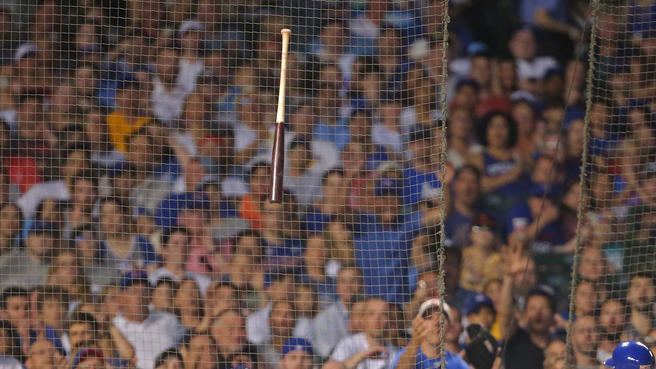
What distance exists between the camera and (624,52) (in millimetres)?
4691

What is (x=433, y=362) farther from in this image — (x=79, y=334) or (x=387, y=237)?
(x=79, y=334)

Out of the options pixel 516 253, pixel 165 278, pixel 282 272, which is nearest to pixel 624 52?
pixel 516 253

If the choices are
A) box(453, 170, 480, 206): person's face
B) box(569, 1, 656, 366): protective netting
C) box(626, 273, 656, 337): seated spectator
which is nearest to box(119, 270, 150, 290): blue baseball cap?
box(453, 170, 480, 206): person's face

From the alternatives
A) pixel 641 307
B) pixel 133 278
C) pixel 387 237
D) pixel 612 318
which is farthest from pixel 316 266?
pixel 641 307

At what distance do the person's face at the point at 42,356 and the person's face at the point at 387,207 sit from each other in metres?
1.66

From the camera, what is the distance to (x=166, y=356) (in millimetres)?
4230

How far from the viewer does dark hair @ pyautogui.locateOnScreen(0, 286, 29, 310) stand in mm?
4371

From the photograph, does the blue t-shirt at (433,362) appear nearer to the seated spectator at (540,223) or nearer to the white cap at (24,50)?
the seated spectator at (540,223)

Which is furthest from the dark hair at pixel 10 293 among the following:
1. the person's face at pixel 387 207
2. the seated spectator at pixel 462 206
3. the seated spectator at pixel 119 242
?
the seated spectator at pixel 462 206

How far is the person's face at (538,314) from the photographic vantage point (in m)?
4.29

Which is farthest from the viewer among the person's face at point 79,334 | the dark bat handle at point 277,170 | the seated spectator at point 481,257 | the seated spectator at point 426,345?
the seated spectator at point 481,257

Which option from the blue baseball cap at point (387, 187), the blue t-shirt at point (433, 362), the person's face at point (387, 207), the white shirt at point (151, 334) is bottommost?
the blue t-shirt at point (433, 362)

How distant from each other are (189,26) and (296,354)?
1732 millimetres

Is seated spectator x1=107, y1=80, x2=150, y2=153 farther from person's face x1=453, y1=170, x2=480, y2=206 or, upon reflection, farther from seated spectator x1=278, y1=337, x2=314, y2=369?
person's face x1=453, y1=170, x2=480, y2=206
